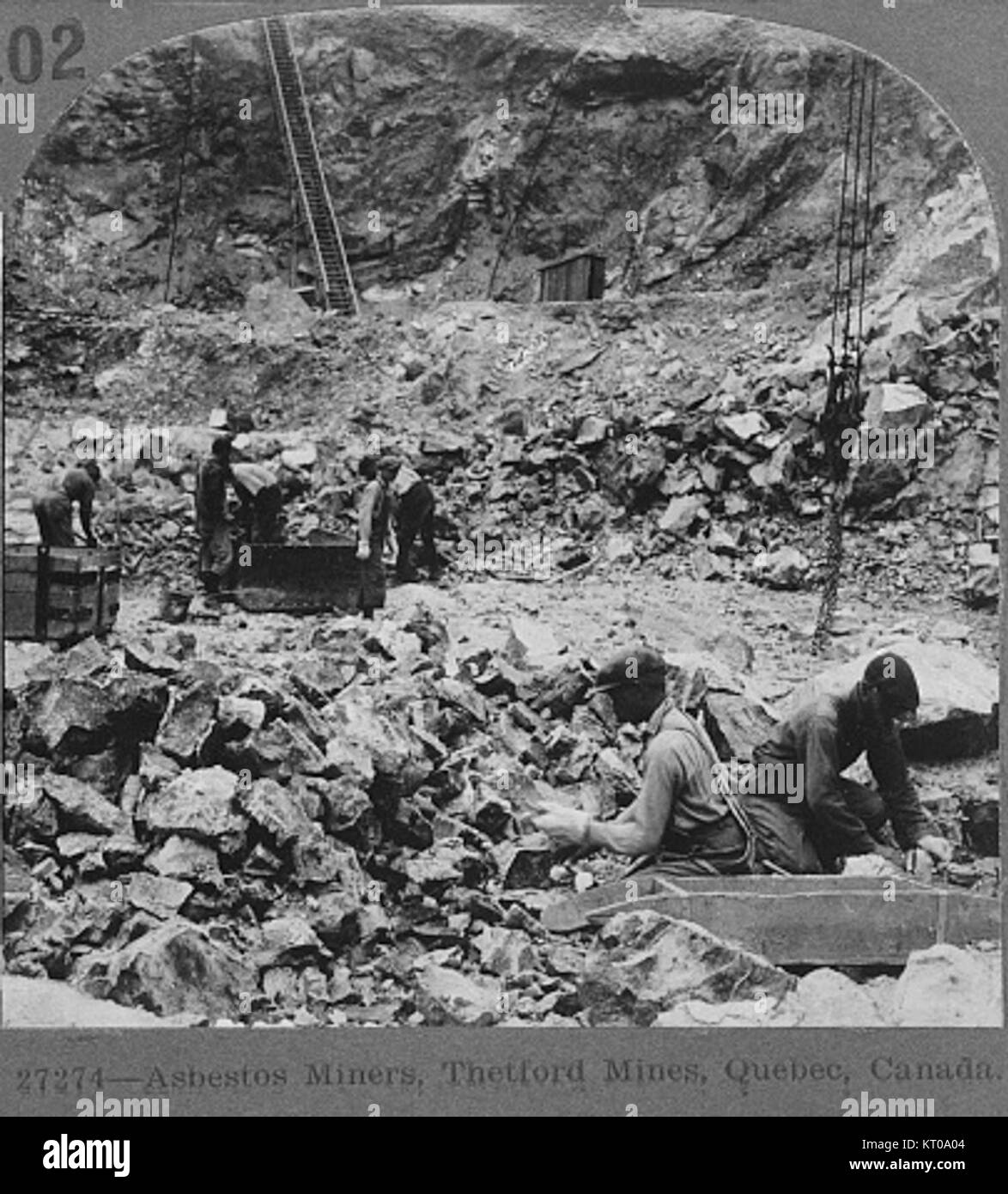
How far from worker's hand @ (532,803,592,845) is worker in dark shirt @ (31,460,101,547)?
1459mm

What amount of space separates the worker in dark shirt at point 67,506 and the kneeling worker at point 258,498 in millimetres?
395

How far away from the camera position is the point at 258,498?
14.8ft

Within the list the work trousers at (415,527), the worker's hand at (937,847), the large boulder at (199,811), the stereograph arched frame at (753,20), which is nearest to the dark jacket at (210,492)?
the work trousers at (415,527)

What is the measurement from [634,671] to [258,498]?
45.7 inches

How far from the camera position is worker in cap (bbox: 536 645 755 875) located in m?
4.38

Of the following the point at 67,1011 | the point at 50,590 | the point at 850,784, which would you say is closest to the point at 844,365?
the point at 850,784

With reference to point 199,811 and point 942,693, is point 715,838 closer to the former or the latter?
point 942,693

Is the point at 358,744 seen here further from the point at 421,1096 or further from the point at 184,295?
the point at 184,295

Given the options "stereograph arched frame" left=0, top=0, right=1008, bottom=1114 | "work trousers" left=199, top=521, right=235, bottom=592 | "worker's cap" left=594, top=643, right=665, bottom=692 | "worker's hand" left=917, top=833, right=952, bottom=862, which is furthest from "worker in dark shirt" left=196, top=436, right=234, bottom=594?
"worker's hand" left=917, top=833, right=952, bottom=862

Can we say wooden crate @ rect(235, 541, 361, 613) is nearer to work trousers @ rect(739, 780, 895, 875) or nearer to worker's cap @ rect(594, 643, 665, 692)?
worker's cap @ rect(594, 643, 665, 692)

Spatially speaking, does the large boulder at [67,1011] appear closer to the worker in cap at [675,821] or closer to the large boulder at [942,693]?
the worker in cap at [675,821]

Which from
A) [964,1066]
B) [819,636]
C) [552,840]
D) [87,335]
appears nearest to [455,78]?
[87,335]

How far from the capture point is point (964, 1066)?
440 cm

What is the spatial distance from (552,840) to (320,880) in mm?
639
